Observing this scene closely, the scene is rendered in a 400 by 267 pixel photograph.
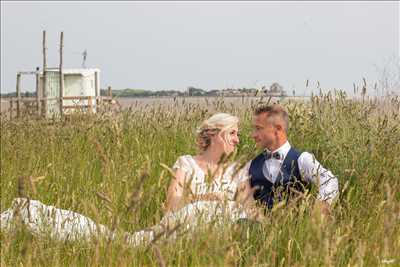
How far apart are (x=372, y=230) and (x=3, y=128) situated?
492cm

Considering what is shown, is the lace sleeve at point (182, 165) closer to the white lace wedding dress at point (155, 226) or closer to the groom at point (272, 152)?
the groom at point (272, 152)

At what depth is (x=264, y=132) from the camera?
166 inches

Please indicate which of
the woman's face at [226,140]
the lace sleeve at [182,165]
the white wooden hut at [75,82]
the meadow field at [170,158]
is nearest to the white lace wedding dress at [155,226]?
the meadow field at [170,158]

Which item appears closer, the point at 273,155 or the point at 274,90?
the point at 273,155

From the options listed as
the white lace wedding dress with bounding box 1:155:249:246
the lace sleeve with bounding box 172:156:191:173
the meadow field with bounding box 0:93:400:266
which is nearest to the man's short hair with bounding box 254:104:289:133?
the meadow field with bounding box 0:93:400:266

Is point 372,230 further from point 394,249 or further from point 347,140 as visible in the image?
point 347,140

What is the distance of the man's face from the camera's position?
165 inches

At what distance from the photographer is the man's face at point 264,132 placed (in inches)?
165

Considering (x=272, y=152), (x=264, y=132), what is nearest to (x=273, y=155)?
(x=272, y=152)

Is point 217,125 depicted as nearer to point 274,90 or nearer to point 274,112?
point 274,112

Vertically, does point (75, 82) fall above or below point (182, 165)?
above

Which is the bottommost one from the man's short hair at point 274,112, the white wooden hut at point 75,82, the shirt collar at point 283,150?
the shirt collar at point 283,150

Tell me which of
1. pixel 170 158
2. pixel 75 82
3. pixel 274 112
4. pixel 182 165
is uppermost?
pixel 75 82

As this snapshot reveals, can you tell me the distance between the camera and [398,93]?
19.2 ft
